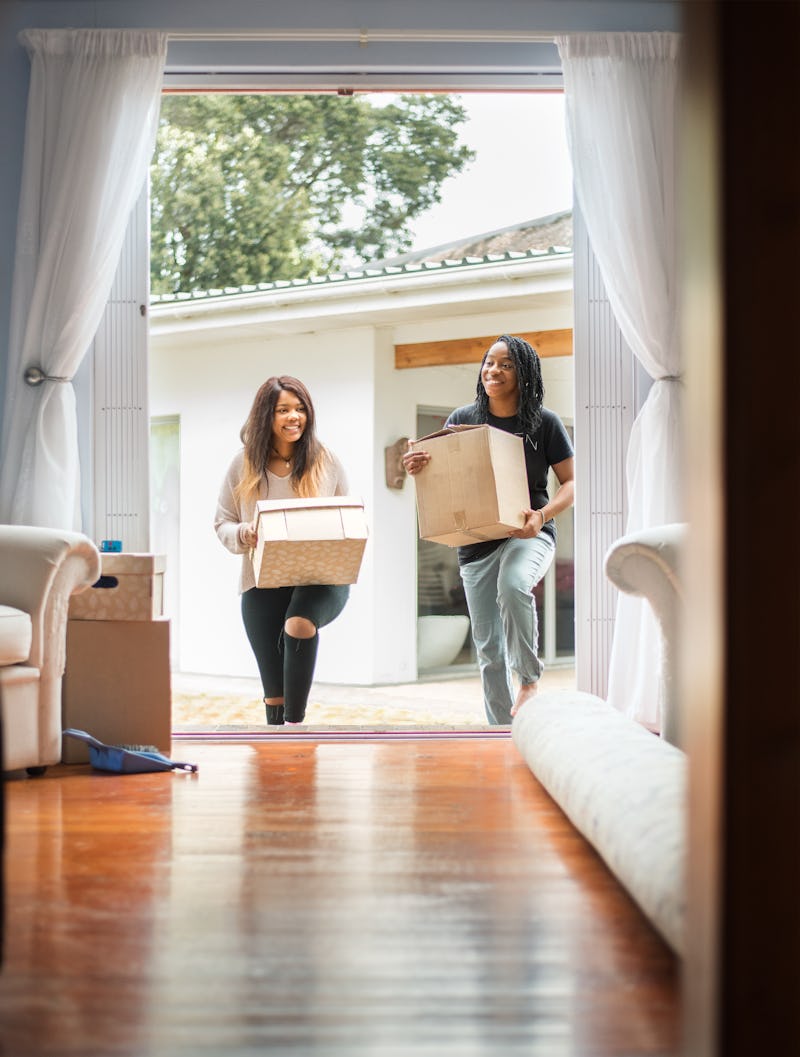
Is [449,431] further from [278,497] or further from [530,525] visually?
[278,497]

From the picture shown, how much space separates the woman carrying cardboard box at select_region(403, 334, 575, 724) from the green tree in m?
7.26

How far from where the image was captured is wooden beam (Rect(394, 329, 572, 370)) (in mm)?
6762

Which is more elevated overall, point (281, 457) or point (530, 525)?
point (281, 457)

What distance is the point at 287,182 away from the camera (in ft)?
37.0

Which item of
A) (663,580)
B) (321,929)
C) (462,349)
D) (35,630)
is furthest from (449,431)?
(462,349)

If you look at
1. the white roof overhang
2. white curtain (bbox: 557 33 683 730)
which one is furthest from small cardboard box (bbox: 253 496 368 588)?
the white roof overhang

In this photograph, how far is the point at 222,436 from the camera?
7418 millimetres

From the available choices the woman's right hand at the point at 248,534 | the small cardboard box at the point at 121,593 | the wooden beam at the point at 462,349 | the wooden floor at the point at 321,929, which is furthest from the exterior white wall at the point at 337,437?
the wooden floor at the point at 321,929

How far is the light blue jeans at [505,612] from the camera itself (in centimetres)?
379

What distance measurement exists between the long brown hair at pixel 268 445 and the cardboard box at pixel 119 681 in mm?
887

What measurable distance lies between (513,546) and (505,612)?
244 millimetres

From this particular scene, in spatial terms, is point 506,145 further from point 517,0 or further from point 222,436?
point 517,0

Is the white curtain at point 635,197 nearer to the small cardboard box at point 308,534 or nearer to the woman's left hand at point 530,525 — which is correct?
the woman's left hand at point 530,525

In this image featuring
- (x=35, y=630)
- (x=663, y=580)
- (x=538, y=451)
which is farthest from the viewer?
(x=538, y=451)
